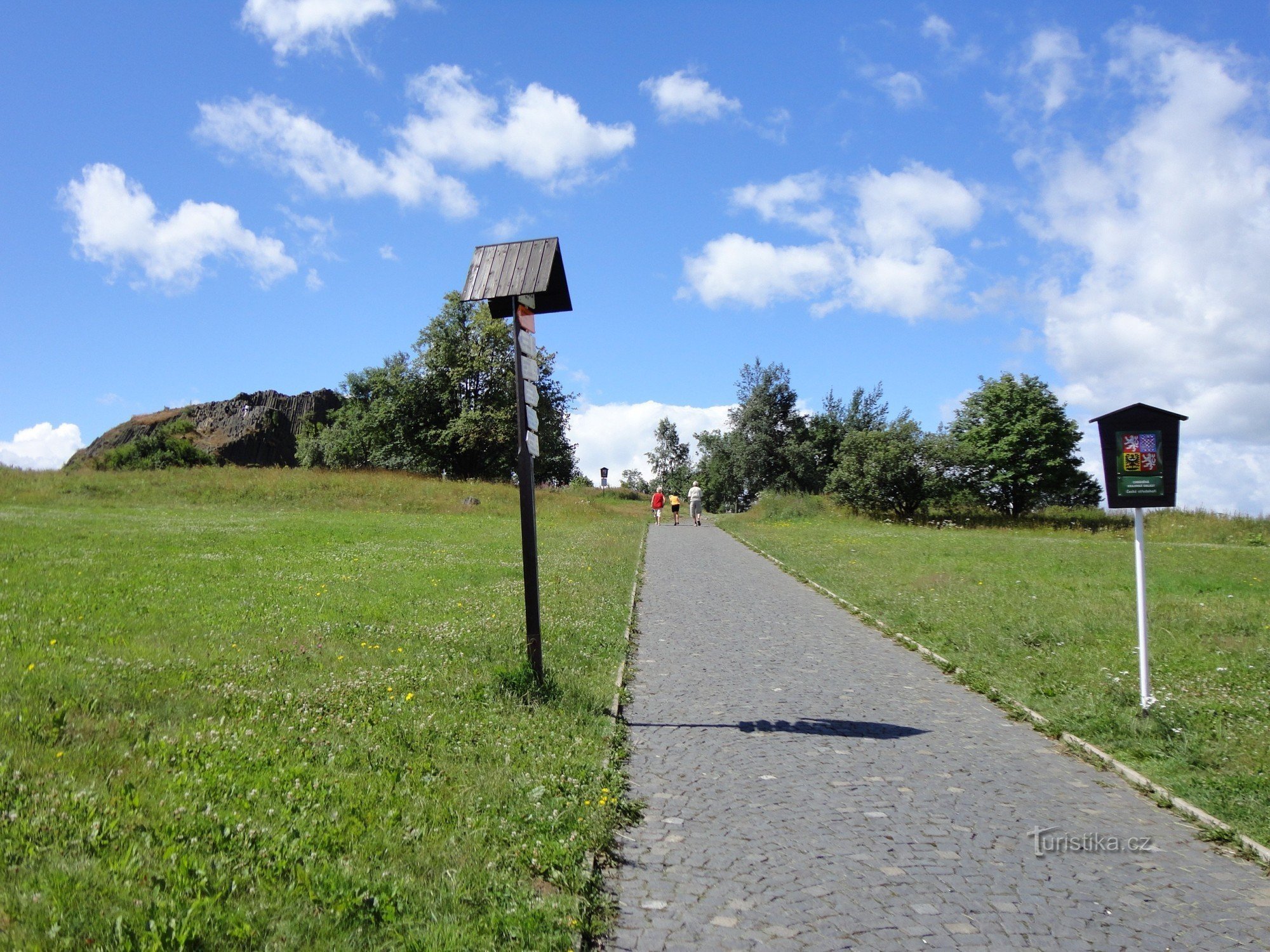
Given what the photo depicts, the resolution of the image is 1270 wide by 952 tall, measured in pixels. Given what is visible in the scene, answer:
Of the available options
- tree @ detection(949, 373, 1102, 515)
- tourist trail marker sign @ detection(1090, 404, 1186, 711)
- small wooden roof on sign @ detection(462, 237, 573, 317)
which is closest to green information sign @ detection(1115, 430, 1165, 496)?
tourist trail marker sign @ detection(1090, 404, 1186, 711)

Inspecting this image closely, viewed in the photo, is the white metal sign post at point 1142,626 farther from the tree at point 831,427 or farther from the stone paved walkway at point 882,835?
the tree at point 831,427

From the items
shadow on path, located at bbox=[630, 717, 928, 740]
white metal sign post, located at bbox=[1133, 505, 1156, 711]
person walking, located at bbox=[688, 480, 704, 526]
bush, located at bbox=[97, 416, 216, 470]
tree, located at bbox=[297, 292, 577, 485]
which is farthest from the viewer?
tree, located at bbox=[297, 292, 577, 485]

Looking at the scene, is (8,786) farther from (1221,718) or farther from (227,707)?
(1221,718)

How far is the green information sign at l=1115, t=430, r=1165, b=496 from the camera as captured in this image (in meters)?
7.67

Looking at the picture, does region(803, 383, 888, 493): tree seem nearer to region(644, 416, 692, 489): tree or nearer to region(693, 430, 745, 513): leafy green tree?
region(693, 430, 745, 513): leafy green tree

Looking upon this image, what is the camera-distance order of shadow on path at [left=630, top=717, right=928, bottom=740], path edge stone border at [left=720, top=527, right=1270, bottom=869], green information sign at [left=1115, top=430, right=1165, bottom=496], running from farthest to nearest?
green information sign at [left=1115, top=430, right=1165, bottom=496]
shadow on path at [left=630, top=717, right=928, bottom=740]
path edge stone border at [left=720, top=527, right=1270, bottom=869]

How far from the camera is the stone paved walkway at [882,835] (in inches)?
154

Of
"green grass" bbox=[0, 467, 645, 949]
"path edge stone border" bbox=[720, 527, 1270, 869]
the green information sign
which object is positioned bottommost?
"path edge stone border" bbox=[720, 527, 1270, 869]

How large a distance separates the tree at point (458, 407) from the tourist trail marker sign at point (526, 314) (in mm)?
43982

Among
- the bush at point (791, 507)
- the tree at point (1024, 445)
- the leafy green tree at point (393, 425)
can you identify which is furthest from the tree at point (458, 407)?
the tree at point (1024, 445)

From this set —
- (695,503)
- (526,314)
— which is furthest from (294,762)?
(695,503)

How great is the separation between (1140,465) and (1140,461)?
1.5 inches

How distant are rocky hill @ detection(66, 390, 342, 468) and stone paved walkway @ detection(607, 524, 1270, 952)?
5835 centimetres

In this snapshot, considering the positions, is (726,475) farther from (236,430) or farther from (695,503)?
(236,430)
